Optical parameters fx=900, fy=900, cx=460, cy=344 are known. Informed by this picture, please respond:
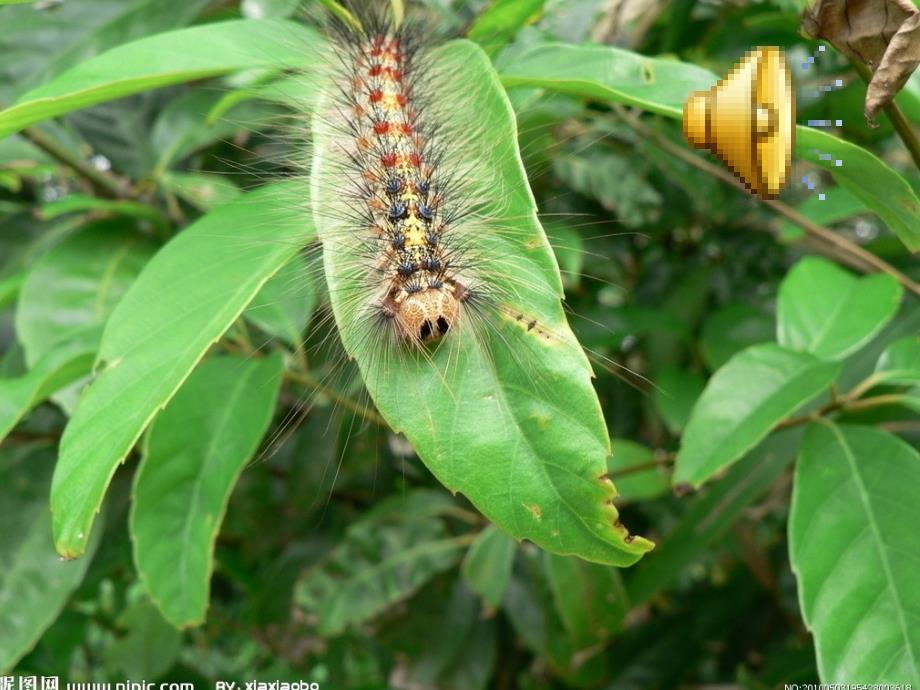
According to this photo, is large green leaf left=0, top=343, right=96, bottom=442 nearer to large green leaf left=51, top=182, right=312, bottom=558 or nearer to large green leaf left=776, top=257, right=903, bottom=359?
large green leaf left=51, top=182, right=312, bottom=558

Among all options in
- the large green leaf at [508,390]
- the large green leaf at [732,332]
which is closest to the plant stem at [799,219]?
the large green leaf at [732,332]

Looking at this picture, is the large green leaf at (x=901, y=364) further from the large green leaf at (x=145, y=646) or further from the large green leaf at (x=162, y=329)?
the large green leaf at (x=145, y=646)

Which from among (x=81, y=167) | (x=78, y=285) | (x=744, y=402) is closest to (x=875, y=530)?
(x=744, y=402)

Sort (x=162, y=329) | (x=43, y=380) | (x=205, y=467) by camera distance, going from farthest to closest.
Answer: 1. (x=205, y=467)
2. (x=43, y=380)
3. (x=162, y=329)

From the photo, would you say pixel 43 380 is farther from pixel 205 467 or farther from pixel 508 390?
pixel 508 390

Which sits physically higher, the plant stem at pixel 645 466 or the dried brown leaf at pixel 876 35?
the dried brown leaf at pixel 876 35

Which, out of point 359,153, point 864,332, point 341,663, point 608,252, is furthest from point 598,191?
point 341,663
